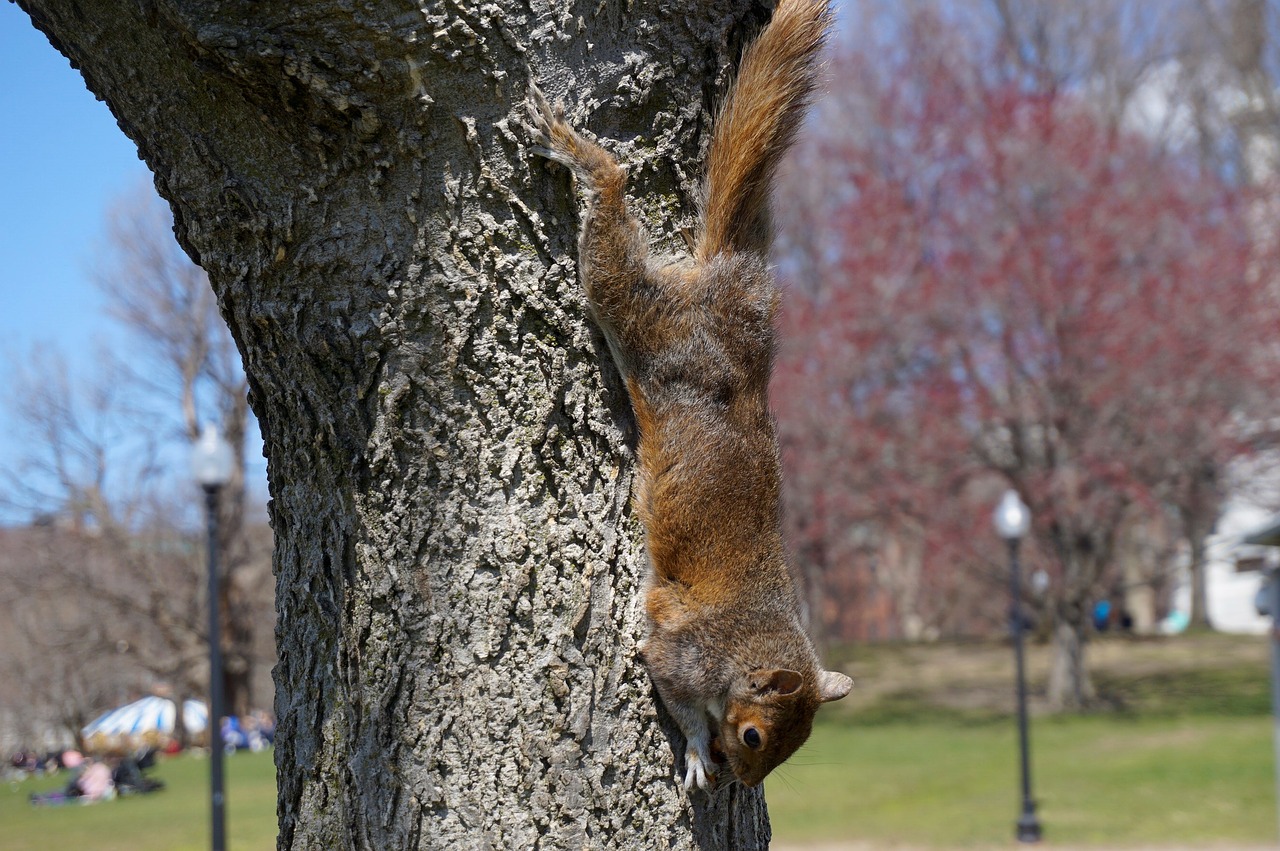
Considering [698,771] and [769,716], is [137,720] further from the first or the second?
[698,771]

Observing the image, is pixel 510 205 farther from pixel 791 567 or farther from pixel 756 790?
pixel 756 790

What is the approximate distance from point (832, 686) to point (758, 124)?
1032 mm

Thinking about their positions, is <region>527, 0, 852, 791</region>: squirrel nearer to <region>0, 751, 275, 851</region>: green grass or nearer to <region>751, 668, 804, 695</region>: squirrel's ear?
<region>751, 668, 804, 695</region>: squirrel's ear

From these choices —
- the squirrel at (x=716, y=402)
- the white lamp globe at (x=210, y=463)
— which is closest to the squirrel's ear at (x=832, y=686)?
the squirrel at (x=716, y=402)

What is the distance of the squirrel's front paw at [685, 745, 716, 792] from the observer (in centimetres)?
182

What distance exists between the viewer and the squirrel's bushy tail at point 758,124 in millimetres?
1981

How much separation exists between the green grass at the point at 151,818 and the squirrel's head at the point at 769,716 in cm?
844

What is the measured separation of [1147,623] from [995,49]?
1531cm

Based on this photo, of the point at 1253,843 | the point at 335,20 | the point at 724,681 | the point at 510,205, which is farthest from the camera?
the point at 1253,843

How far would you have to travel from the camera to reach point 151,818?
11445 millimetres

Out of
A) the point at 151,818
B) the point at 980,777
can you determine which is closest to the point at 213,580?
the point at 151,818

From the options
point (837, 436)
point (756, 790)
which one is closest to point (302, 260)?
point (756, 790)

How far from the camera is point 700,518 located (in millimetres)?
1879

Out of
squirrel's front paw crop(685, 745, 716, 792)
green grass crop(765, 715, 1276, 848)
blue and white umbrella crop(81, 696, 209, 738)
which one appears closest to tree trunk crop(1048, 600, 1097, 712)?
green grass crop(765, 715, 1276, 848)
